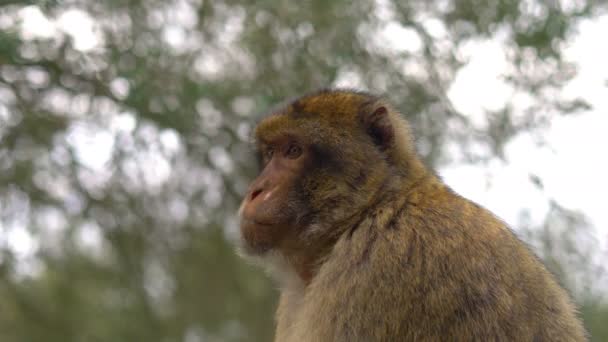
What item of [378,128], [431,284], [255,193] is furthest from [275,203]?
[431,284]

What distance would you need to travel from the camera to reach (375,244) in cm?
314

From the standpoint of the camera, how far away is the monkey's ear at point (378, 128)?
347 centimetres

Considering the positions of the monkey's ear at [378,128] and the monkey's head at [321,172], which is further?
the monkey's ear at [378,128]

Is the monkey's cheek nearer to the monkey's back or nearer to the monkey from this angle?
the monkey

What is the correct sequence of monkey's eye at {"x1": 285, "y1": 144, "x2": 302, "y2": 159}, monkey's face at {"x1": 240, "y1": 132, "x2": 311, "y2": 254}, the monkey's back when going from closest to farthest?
the monkey's back
monkey's face at {"x1": 240, "y1": 132, "x2": 311, "y2": 254}
monkey's eye at {"x1": 285, "y1": 144, "x2": 302, "y2": 159}

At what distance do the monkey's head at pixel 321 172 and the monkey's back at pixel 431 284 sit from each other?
0.11 meters

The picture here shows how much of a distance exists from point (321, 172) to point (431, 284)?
0.68 meters

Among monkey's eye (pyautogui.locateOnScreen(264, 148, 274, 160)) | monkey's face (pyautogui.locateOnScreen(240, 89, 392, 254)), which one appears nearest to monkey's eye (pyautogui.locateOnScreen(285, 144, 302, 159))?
monkey's face (pyautogui.locateOnScreen(240, 89, 392, 254))

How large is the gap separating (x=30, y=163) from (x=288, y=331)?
3824 millimetres

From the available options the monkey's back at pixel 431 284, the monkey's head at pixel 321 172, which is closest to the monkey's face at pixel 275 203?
the monkey's head at pixel 321 172

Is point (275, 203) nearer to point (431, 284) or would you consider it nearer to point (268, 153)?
point (268, 153)

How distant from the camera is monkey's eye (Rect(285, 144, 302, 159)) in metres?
3.42

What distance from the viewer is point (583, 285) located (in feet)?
19.0

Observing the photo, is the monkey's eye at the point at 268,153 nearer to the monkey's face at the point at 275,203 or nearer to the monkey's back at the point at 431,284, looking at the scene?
the monkey's face at the point at 275,203
